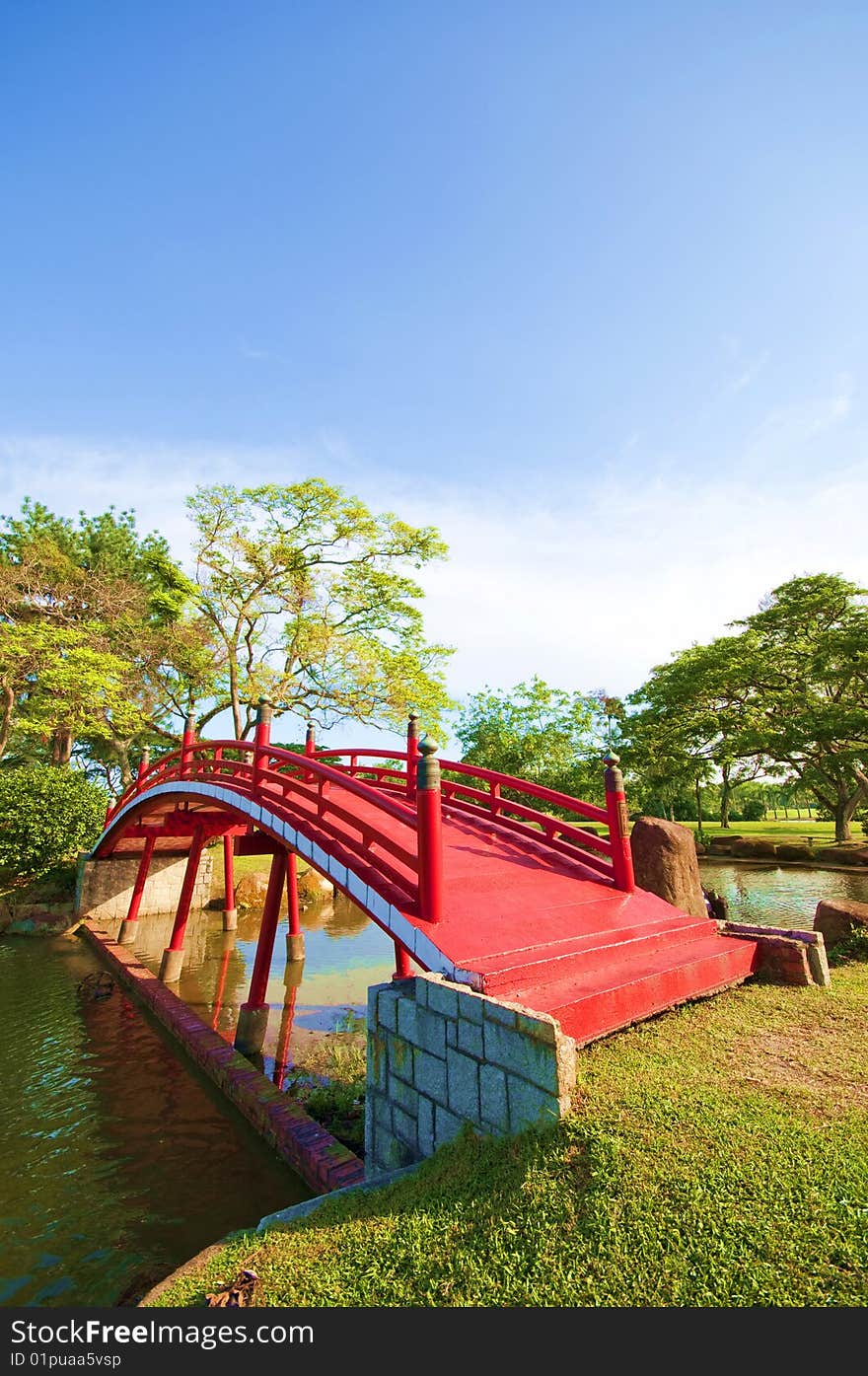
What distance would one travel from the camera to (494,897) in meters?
6.40

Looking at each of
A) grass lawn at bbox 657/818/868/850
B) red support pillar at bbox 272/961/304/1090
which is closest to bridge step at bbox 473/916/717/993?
red support pillar at bbox 272/961/304/1090

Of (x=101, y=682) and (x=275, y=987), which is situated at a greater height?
(x=101, y=682)

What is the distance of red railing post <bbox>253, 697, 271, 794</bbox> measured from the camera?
885 cm

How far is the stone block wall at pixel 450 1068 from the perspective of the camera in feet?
12.3

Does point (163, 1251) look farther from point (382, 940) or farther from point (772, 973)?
point (382, 940)

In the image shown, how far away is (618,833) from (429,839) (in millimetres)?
2939

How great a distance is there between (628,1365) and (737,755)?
82.3ft

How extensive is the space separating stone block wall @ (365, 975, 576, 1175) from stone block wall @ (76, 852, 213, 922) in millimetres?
13380

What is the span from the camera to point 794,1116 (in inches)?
139

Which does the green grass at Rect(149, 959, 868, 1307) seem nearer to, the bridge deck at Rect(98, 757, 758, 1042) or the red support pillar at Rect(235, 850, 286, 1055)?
the bridge deck at Rect(98, 757, 758, 1042)

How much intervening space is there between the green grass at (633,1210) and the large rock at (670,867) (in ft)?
18.2

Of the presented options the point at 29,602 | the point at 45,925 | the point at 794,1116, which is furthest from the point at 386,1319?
the point at 29,602

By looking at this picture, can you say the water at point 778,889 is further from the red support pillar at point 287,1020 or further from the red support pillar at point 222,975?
the red support pillar at point 222,975

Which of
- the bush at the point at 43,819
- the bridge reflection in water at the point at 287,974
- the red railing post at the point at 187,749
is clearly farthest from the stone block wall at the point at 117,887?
the red railing post at the point at 187,749
